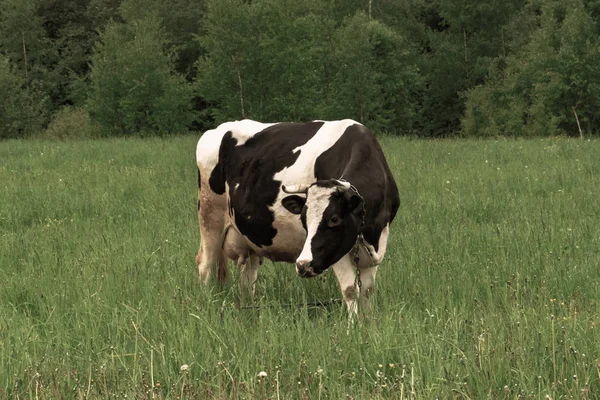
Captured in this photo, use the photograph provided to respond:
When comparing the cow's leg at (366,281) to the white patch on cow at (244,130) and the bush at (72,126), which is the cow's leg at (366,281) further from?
the bush at (72,126)

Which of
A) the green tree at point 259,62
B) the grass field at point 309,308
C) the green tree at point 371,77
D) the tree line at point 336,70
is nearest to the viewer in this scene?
the grass field at point 309,308

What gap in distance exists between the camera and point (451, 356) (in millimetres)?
4246

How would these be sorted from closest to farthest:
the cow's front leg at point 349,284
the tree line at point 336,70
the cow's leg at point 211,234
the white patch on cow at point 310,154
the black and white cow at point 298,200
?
the black and white cow at point 298,200, the cow's front leg at point 349,284, the white patch on cow at point 310,154, the cow's leg at point 211,234, the tree line at point 336,70

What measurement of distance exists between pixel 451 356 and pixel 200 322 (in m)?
1.76

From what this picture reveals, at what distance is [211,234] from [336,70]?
39512 mm

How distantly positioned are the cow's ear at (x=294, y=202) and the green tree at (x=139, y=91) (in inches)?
1357

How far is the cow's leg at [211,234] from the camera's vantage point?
703 cm

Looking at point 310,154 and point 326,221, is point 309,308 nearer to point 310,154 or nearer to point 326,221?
point 326,221

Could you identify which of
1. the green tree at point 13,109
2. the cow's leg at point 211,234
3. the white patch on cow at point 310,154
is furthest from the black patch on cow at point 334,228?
the green tree at point 13,109

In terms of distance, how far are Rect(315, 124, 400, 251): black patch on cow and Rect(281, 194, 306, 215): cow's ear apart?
433mm

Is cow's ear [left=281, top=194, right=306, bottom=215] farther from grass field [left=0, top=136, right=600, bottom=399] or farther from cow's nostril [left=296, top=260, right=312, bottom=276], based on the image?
grass field [left=0, top=136, right=600, bottom=399]

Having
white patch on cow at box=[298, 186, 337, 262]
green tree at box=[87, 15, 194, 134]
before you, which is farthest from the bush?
white patch on cow at box=[298, 186, 337, 262]

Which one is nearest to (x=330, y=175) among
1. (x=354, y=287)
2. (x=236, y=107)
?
(x=354, y=287)

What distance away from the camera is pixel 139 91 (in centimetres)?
3981
